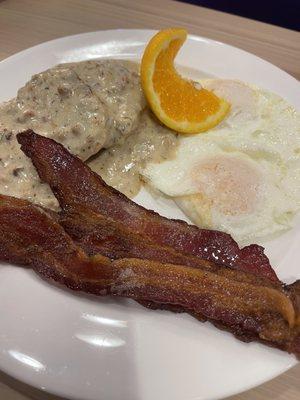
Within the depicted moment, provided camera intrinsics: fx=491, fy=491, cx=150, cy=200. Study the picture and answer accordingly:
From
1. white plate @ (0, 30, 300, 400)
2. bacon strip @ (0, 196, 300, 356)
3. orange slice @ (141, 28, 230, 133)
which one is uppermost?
orange slice @ (141, 28, 230, 133)

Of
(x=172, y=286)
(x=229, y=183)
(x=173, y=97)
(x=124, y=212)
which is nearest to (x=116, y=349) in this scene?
(x=172, y=286)

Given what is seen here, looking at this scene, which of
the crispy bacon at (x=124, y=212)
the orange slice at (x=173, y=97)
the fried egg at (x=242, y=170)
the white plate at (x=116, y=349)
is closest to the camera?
the white plate at (x=116, y=349)

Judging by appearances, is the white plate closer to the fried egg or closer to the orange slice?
the fried egg

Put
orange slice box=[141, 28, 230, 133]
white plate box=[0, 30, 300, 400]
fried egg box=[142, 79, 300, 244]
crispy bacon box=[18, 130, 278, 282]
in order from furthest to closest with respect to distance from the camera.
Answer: orange slice box=[141, 28, 230, 133], fried egg box=[142, 79, 300, 244], crispy bacon box=[18, 130, 278, 282], white plate box=[0, 30, 300, 400]

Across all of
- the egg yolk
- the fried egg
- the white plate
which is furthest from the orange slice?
the white plate

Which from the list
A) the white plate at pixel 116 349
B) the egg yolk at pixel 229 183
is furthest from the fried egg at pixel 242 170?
the white plate at pixel 116 349

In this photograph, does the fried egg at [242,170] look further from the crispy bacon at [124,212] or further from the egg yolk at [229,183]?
the crispy bacon at [124,212]
